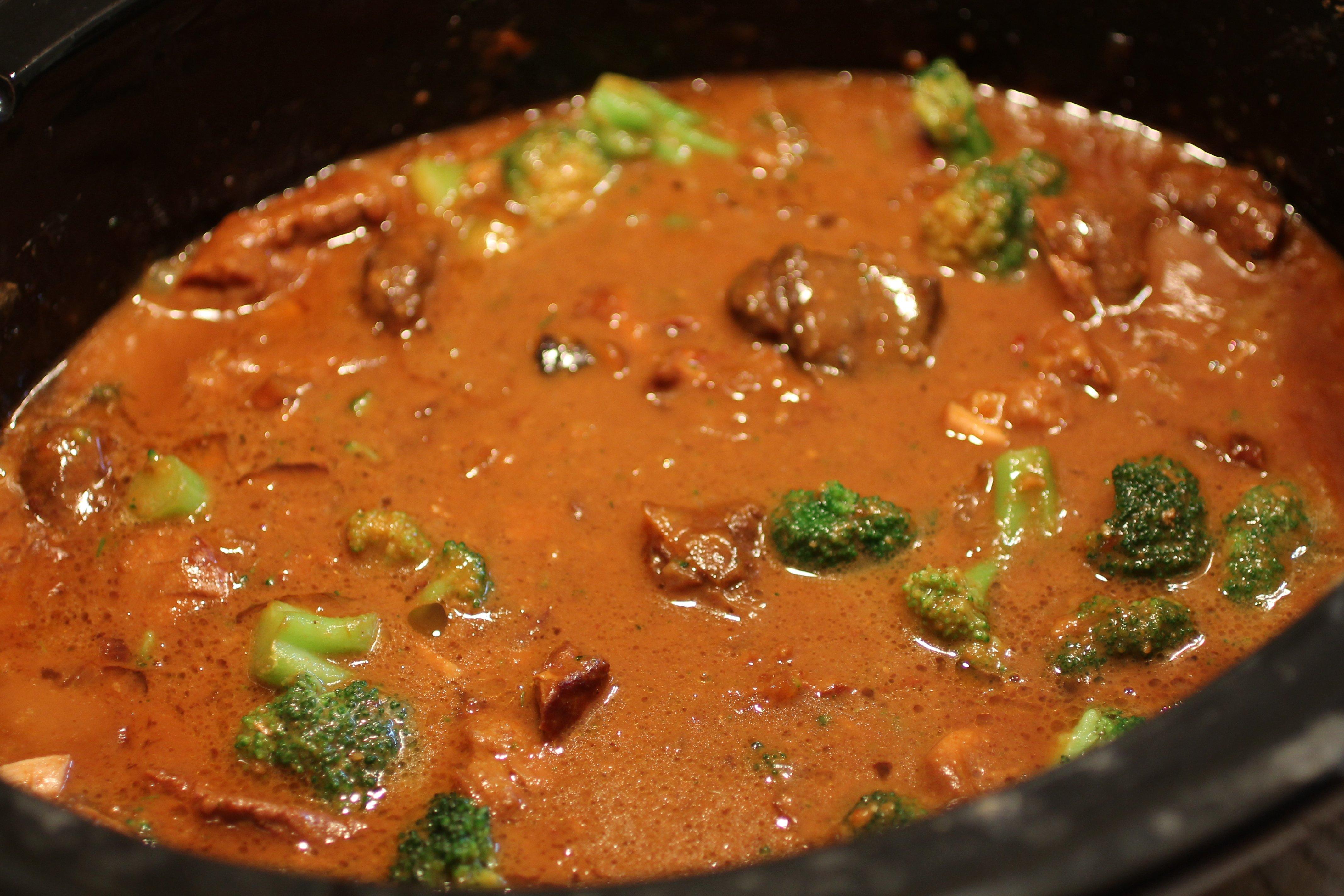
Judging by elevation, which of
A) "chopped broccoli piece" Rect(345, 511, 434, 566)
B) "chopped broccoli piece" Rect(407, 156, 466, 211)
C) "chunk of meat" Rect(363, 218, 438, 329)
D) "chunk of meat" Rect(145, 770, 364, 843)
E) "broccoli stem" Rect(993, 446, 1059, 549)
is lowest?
"broccoli stem" Rect(993, 446, 1059, 549)

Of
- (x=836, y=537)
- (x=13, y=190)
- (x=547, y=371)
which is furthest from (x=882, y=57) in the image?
(x=13, y=190)

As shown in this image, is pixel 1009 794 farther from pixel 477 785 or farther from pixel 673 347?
pixel 673 347

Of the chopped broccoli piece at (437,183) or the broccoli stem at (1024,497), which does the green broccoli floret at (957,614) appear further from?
the chopped broccoli piece at (437,183)

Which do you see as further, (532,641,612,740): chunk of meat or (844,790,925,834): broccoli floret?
(532,641,612,740): chunk of meat

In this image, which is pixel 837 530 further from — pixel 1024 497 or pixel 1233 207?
pixel 1233 207

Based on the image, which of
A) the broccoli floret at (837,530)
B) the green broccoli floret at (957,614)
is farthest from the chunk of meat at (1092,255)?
the green broccoli floret at (957,614)

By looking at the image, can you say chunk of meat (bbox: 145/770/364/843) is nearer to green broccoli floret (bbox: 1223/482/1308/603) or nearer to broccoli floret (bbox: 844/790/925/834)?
broccoli floret (bbox: 844/790/925/834)

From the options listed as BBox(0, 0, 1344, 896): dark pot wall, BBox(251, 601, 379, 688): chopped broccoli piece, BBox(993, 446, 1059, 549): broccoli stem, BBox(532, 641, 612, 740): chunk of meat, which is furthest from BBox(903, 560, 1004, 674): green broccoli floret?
BBox(251, 601, 379, 688): chopped broccoli piece
